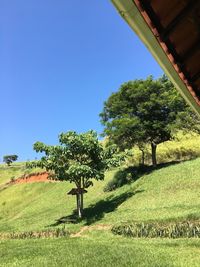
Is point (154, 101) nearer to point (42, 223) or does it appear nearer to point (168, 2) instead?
point (42, 223)

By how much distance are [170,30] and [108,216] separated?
2742cm

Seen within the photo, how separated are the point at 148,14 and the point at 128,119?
126 ft

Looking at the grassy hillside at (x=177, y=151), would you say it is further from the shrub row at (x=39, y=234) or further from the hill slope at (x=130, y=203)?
the shrub row at (x=39, y=234)

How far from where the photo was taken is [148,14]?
350 cm

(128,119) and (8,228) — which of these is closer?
(8,228)

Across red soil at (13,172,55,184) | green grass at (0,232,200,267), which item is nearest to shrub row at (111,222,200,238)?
green grass at (0,232,200,267)

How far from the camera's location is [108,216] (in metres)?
30.4

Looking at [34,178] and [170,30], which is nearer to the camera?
[170,30]

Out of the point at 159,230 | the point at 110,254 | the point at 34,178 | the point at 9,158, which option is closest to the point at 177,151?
the point at 34,178

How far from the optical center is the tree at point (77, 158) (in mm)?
33250

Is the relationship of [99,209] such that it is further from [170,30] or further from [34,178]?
[170,30]

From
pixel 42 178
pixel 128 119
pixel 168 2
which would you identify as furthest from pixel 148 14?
pixel 42 178

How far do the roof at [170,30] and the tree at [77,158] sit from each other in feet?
91.7

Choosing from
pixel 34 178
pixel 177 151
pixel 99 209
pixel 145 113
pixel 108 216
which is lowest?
pixel 108 216
